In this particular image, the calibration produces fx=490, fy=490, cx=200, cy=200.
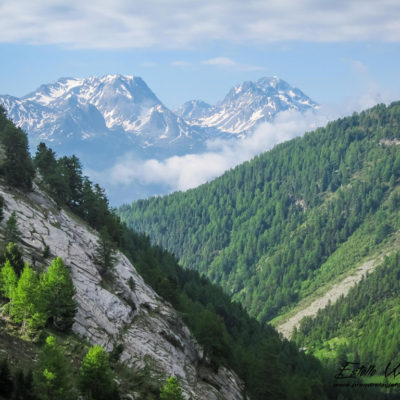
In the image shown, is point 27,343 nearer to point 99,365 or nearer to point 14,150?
point 99,365

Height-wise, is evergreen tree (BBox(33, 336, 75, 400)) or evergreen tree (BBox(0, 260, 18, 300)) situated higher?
evergreen tree (BBox(0, 260, 18, 300))

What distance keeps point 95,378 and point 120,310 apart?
94.0ft

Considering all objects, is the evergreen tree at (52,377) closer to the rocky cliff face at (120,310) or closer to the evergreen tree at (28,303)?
the evergreen tree at (28,303)

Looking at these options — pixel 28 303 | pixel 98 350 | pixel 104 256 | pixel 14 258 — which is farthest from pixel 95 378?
pixel 104 256

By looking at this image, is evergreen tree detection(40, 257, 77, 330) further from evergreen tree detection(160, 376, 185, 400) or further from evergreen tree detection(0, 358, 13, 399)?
evergreen tree detection(160, 376, 185, 400)

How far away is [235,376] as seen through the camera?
8319 cm

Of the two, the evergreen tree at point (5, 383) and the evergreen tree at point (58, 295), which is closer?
the evergreen tree at point (5, 383)

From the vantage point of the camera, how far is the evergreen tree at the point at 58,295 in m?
49.2

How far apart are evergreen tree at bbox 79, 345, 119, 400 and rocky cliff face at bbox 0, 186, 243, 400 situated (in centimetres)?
1478

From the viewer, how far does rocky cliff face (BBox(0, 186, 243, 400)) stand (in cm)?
6191

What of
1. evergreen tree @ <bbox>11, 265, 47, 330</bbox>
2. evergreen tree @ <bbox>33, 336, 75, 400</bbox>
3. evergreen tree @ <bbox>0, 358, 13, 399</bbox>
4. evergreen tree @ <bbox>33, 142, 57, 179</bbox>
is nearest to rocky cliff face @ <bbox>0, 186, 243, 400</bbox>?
evergreen tree @ <bbox>11, 265, 47, 330</bbox>

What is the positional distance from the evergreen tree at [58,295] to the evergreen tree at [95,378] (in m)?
9.61

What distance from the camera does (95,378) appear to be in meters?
40.3

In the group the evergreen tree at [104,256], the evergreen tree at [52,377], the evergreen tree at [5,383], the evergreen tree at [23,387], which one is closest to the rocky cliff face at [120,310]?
the evergreen tree at [104,256]
